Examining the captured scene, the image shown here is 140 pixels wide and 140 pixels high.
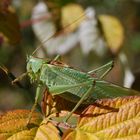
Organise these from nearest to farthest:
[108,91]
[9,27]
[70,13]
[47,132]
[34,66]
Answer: [47,132] < [108,91] < [34,66] < [9,27] < [70,13]

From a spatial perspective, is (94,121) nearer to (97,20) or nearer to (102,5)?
(97,20)

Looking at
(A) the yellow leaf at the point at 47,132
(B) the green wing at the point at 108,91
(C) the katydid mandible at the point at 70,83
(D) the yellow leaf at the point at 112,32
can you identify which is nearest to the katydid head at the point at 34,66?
(C) the katydid mandible at the point at 70,83

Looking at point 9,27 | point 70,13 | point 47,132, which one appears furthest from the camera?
point 70,13

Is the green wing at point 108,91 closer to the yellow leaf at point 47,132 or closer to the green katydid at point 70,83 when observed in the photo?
the green katydid at point 70,83

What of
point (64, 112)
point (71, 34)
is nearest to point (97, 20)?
point (71, 34)

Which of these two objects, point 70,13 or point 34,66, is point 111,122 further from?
point 70,13

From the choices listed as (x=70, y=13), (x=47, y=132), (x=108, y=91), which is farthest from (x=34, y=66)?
(x=70, y=13)

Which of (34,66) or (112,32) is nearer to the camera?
(34,66)
